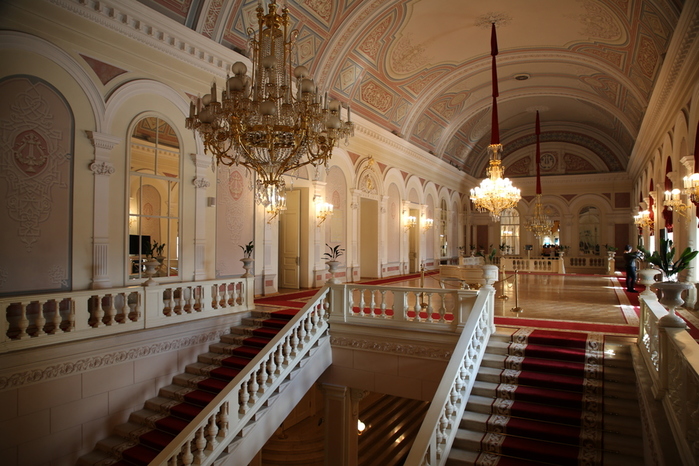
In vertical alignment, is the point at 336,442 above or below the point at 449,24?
below

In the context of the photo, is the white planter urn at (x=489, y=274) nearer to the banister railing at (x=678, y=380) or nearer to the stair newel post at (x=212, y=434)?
the banister railing at (x=678, y=380)

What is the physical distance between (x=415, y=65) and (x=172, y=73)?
7.72 metres

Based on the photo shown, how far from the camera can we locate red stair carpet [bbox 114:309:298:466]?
5543 mm

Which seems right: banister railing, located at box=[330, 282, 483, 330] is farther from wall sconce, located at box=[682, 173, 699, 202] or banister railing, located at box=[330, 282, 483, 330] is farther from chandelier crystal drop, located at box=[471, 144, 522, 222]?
chandelier crystal drop, located at box=[471, 144, 522, 222]

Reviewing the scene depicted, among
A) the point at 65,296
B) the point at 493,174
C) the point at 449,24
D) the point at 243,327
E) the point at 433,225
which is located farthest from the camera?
the point at 433,225

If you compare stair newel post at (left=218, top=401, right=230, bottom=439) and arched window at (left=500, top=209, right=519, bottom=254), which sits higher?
arched window at (left=500, top=209, right=519, bottom=254)

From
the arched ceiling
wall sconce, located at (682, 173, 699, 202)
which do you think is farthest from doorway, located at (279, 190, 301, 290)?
wall sconce, located at (682, 173, 699, 202)

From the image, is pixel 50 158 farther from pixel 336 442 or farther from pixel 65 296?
pixel 336 442

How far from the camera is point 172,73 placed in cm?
779

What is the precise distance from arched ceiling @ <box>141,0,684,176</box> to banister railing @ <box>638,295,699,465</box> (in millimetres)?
6419

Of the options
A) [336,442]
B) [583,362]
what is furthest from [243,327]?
[583,362]

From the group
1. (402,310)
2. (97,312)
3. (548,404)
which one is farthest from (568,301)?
(97,312)

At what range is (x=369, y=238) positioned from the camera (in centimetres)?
1480

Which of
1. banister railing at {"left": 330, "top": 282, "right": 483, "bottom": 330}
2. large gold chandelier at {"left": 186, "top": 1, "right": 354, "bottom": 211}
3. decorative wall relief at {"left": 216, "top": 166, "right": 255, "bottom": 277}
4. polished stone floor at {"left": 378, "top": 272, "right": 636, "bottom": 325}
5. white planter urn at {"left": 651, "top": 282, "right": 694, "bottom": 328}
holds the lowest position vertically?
polished stone floor at {"left": 378, "top": 272, "right": 636, "bottom": 325}
